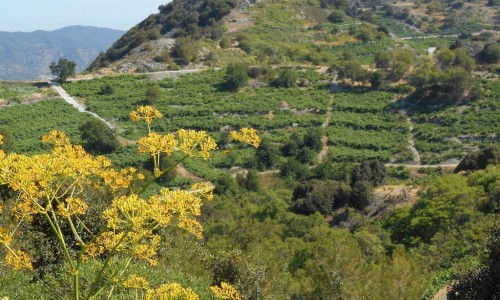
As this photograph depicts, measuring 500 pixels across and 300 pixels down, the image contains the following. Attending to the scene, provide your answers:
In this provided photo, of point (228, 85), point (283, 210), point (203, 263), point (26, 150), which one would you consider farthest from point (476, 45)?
point (203, 263)

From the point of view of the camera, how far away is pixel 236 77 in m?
67.3

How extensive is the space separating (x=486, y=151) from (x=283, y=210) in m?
16.9

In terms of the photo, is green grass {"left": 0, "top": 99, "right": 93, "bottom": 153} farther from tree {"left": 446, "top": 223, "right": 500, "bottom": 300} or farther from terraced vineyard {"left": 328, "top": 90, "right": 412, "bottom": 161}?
tree {"left": 446, "top": 223, "right": 500, "bottom": 300}

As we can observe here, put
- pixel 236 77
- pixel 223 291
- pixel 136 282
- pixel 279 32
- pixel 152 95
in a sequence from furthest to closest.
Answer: pixel 279 32 < pixel 236 77 < pixel 152 95 < pixel 223 291 < pixel 136 282

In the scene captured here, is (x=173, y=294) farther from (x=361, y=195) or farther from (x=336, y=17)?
(x=336, y=17)

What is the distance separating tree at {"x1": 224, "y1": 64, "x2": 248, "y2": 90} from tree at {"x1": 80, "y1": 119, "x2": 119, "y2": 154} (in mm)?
19842

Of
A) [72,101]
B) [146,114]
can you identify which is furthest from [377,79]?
[146,114]

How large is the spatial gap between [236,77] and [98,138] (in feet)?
72.6

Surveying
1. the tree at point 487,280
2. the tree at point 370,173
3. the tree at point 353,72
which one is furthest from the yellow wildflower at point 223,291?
the tree at point 353,72

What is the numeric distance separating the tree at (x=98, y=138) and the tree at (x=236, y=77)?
65.1 feet

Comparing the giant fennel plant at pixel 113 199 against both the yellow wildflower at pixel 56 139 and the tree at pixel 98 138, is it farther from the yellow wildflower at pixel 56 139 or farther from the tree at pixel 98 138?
the tree at pixel 98 138

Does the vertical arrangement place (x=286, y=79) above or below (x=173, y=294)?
below

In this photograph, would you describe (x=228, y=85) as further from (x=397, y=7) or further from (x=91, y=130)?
(x=397, y=7)

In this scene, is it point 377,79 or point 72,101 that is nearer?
point 72,101
